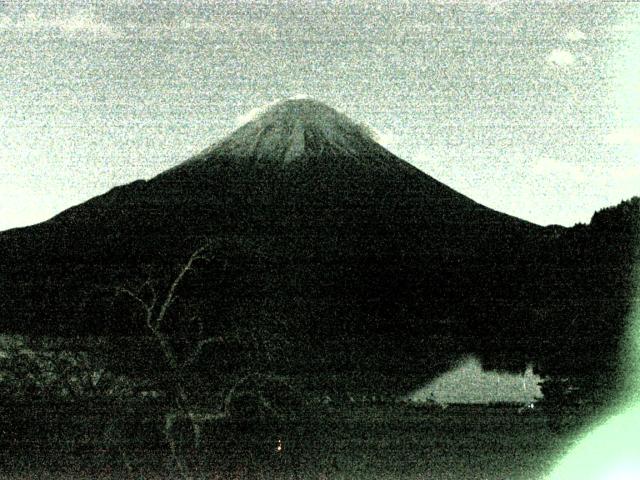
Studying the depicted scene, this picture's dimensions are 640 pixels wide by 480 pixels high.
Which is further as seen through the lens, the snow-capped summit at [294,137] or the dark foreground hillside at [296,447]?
the snow-capped summit at [294,137]

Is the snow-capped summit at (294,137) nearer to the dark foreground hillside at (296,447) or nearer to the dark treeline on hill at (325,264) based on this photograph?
the dark treeline on hill at (325,264)

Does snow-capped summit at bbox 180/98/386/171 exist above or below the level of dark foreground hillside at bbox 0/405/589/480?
above

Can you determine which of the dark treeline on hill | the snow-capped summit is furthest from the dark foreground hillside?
the snow-capped summit

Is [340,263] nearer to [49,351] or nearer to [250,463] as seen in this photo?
[49,351]

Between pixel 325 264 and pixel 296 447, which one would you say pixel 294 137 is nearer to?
pixel 325 264

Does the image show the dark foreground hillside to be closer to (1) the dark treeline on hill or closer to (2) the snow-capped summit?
(1) the dark treeline on hill

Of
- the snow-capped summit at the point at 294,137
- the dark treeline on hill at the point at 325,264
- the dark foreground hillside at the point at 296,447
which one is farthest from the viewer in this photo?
the snow-capped summit at the point at 294,137

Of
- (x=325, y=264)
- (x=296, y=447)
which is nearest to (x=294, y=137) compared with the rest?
(x=325, y=264)

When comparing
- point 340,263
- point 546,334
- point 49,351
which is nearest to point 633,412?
point 546,334

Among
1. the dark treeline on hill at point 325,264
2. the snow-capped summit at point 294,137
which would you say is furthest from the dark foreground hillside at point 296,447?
the snow-capped summit at point 294,137

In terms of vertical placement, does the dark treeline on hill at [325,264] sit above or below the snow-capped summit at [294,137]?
below
